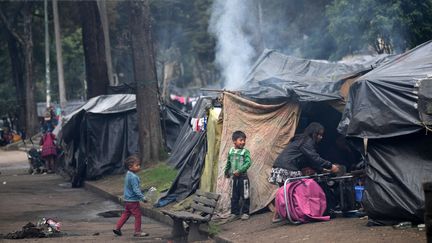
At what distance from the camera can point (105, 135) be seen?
22094 millimetres

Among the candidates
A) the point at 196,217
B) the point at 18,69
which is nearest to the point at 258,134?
the point at 196,217

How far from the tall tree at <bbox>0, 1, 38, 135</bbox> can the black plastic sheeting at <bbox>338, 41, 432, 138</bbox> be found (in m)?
34.8

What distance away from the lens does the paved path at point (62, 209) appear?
13.0 metres

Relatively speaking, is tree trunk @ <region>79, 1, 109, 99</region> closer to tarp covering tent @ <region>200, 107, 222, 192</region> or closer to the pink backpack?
tarp covering tent @ <region>200, 107, 222, 192</region>

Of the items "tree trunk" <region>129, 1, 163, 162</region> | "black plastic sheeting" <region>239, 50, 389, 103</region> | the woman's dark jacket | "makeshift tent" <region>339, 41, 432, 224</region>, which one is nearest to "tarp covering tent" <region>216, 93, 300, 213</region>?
"black plastic sheeting" <region>239, 50, 389, 103</region>

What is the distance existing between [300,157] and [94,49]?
51.0 ft

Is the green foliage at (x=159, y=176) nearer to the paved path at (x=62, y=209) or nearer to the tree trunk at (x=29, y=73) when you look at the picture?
the paved path at (x=62, y=209)

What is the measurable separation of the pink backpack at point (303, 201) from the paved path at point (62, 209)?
7.64ft

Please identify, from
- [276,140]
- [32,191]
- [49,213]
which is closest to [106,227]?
[49,213]

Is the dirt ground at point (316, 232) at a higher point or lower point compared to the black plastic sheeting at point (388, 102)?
lower

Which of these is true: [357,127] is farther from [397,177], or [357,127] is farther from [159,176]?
[159,176]

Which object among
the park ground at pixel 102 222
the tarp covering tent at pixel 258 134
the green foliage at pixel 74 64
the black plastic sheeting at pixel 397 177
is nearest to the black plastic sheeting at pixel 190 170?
the park ground at pixel 102 222

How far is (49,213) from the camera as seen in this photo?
1612cm

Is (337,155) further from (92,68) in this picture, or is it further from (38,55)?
(38,55)
